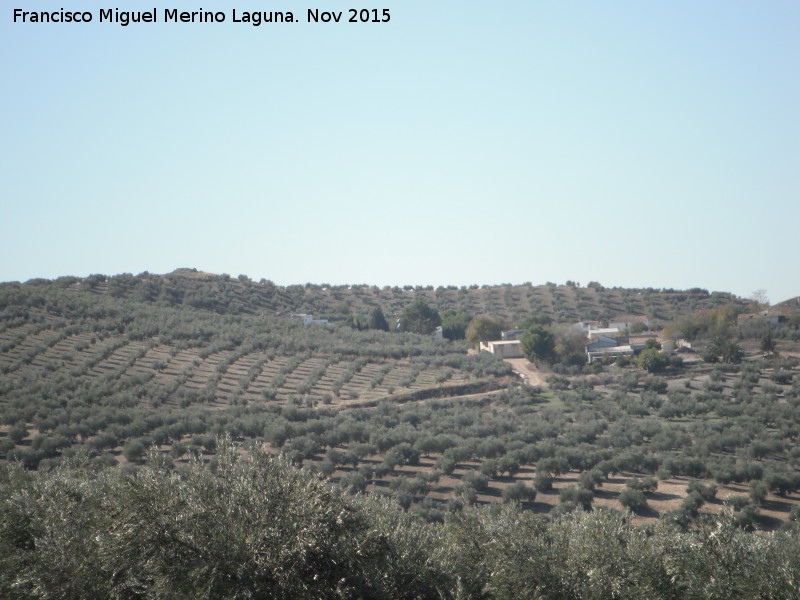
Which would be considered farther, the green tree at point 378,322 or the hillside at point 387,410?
the green tree at point 378,322

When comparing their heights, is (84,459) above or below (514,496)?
above

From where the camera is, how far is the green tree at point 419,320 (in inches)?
3246

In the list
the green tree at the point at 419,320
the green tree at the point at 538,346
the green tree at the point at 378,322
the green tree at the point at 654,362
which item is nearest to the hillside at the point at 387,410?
the green tree at the point at 654,362

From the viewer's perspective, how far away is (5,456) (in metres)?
29.4

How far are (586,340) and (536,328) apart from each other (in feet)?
19.6

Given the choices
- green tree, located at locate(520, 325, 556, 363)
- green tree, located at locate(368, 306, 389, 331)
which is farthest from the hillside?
green tree, located at locate(368, 306, 389, 331)

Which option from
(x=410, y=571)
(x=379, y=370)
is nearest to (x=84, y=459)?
(x=410, y=571)

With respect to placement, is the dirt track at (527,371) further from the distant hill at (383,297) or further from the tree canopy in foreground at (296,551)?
the tree canopy in foreground at (296,551)

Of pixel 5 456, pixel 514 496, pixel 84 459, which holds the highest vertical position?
pixel 84 459

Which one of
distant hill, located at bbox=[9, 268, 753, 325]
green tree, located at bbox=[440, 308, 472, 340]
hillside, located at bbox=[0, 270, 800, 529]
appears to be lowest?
hillside, located at bbox=[0, 270, 800, 529]

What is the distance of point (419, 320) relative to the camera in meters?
83.4

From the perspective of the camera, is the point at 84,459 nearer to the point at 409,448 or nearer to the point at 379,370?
the point at 409,448

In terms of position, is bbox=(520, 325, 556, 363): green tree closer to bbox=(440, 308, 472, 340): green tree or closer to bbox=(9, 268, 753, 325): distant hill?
bbox=(440, 308, 472, 340): green tree

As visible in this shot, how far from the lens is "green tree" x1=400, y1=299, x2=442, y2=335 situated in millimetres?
82438
